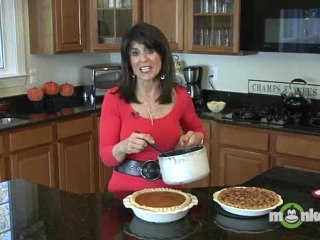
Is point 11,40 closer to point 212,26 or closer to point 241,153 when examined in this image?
point 212,26

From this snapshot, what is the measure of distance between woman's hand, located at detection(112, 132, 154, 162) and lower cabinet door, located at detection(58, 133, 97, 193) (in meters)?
1.86

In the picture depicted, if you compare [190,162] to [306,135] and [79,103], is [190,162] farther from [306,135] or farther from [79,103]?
[79,103]

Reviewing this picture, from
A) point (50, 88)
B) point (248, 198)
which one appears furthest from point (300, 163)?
point (50, 88)

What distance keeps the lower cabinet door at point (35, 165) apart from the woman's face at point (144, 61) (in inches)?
65.4

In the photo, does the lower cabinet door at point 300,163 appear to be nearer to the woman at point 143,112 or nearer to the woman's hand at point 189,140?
the woman at point 143,112

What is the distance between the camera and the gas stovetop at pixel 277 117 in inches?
131

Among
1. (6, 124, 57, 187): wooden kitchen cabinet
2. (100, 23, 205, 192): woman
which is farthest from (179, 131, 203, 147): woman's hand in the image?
(6, 124, 57, 187): wooden kitchen cabinet

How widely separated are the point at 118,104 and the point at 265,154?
1.66m

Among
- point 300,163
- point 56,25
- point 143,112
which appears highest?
point 56,25

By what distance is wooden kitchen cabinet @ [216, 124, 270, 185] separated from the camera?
133 inches

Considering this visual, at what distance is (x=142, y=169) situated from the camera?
6.32 ft

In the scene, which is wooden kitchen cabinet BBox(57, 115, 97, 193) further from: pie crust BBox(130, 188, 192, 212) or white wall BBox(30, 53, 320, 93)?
pie crust BBox(130, 188, 192, 212)

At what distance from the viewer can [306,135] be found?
10.4 ft

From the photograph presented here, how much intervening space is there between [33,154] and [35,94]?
61 cm
